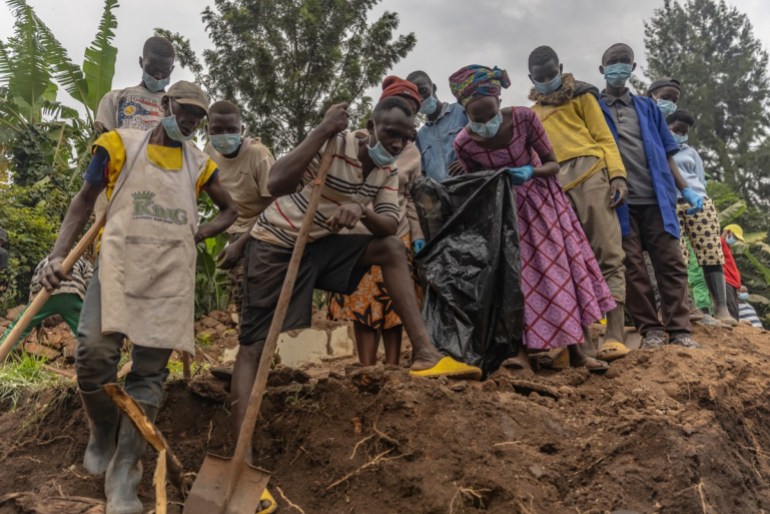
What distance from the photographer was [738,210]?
16016mm

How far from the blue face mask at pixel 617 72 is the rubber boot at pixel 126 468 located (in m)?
3.76

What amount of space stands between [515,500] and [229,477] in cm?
103

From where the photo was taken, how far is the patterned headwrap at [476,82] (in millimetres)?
3988

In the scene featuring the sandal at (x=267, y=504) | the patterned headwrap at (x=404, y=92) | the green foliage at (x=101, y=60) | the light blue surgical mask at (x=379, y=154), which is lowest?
the sandal at (x=267, y=504)

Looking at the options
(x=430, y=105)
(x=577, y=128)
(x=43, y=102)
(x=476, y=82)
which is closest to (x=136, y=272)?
(x=476, y=82)

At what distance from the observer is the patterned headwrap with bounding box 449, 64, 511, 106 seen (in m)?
3.99

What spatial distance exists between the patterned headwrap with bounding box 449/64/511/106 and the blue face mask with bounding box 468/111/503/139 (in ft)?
0.40

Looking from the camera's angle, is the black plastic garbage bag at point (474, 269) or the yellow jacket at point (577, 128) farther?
the yellow jacket at point (577, 128)

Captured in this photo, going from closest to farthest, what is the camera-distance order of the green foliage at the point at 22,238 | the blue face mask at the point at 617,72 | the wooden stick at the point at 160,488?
the wooden stick at the point at 160,488, the blue face mask at the point at 617,72, the green foliage at the point at 22,238

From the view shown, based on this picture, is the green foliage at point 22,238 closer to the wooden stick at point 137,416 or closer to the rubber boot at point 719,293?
the wooden stick at point 137,416

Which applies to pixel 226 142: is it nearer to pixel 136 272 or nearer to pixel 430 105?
Result: pixel 136 272

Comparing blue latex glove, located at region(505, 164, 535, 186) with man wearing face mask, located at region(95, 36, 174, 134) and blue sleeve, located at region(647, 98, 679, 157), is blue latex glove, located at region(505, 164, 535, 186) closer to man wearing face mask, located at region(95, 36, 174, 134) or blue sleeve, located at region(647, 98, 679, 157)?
blue sleeve, located at region(647, 98, 679, 157)

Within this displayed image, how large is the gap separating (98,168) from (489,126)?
2.07m

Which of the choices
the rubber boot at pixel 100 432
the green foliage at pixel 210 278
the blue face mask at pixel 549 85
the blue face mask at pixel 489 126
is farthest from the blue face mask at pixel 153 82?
the green foliage at pixel 210 278
